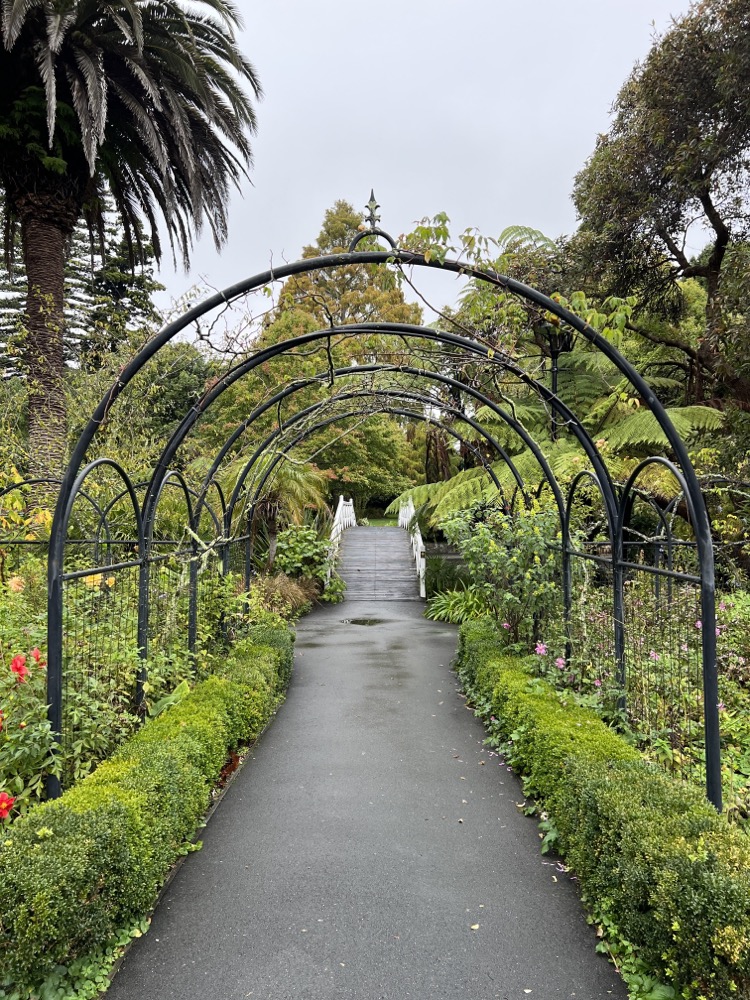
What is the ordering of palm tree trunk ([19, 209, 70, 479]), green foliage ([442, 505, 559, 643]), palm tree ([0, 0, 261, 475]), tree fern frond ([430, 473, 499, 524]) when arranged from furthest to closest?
tree fern frond ([430, 473, 499, 524])
palm tree trunk ([19, 209, 70, 479])
palm tree ([0, 0, 261, 475])
green foliage ([442, 505, 559, 643])

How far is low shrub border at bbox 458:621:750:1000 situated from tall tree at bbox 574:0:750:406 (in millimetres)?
5637

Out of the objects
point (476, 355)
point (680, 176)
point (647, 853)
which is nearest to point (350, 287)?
point (680, 176)

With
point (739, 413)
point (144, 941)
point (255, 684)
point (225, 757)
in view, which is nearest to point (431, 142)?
point (739, 413)

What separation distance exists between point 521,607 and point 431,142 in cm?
461

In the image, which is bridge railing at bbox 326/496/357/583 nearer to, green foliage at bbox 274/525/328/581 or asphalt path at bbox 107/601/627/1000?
green foliage at bbox 274/525/328/581

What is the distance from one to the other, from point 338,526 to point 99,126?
1019 cm

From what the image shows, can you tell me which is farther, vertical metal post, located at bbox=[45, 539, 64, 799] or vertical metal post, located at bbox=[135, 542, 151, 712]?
vertical metal post, located at bbox=[135, 542, 151, 712]

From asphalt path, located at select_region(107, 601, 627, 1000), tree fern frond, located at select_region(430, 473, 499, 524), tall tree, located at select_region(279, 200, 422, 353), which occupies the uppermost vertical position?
tall tree, located at select_region(279, 200, 422, 353)

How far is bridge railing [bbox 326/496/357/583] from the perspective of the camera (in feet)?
40.5

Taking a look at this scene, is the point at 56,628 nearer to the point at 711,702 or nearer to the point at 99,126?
the point at 711,702

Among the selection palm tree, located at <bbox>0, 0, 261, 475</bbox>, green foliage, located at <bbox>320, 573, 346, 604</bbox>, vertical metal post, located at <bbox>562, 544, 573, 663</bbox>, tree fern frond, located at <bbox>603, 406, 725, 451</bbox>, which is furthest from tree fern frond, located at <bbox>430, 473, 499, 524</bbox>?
palm tree, located at <bbox>0, 0, 261, 475</bbox>

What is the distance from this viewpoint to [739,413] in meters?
7.06

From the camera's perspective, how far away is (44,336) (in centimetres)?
725

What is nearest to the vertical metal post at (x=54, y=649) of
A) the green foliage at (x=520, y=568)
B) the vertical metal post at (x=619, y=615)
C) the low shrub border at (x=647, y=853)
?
the low shrub border at (x=647, y=853)
